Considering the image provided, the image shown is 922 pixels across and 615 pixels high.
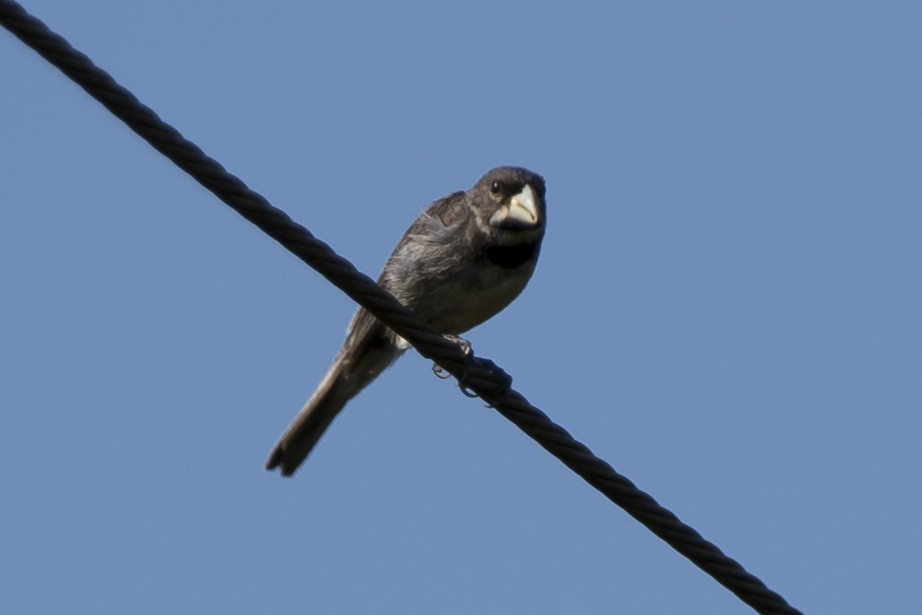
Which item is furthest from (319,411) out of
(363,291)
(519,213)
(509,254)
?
(363,291)

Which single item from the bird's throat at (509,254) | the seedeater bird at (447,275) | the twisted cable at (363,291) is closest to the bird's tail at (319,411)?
the seedeater bird at (447,275)

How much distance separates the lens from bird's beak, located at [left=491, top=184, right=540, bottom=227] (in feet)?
26.5

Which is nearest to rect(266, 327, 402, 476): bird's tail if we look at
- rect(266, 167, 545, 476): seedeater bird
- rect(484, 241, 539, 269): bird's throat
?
rect(266, 167, 545, 476): seedeater bird

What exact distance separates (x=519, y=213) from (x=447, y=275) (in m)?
0.47

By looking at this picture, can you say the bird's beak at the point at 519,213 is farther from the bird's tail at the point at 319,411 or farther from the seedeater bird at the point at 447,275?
the bird's tail at the point at 319,411

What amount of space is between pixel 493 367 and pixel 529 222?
1253mm

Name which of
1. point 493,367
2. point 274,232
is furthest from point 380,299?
point 493,367

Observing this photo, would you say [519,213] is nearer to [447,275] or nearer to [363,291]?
[447,275]

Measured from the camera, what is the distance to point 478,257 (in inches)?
313

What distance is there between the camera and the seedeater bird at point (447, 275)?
7953mm

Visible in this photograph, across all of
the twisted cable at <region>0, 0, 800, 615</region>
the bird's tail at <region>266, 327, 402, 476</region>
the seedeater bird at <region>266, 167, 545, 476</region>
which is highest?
the seedeater bird at <region>266, 167, 545, 476</region>

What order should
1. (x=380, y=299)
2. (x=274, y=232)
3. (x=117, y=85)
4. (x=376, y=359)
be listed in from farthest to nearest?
(x=376, y=359) < (x=380, y=299) < (x=274, y=232) < (x=117, y=85)

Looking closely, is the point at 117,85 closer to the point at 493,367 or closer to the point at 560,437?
the point at 560,437

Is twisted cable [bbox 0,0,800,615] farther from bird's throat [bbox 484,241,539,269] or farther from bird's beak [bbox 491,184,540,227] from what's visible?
bird's beak [bbox 491,184,540,227]
